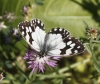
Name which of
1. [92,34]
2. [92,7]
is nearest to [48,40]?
[92,34]

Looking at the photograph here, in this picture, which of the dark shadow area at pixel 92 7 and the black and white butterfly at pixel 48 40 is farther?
the dark shadow area at pixel 92 7

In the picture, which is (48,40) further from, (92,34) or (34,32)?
(92,34)

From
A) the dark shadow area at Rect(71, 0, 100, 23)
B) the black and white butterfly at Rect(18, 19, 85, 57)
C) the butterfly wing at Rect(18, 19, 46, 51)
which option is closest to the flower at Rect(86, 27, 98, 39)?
the black and white butterfly at Rect(18, 19, 85, 57)

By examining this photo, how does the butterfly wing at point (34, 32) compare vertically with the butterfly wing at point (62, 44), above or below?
above

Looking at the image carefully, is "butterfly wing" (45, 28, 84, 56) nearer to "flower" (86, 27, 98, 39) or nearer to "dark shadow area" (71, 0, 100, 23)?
"flower" (86, 27, 98, 39)

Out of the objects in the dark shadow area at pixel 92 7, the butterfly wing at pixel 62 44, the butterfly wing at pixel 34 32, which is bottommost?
the butterfly wing at pixel 62 44

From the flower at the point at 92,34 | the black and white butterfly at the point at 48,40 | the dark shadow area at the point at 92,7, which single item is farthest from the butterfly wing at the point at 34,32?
the dark shadow area at the point at 92,7

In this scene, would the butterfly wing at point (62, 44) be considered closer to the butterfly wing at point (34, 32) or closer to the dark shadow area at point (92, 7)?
the butterfly wing at point (34, 32)

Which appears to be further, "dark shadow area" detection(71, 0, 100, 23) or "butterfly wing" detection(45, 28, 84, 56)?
"dark shadow area" detection(71, 0, 100, 23)

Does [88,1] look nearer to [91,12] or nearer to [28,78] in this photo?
[91,12]
